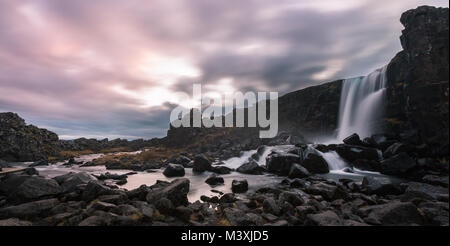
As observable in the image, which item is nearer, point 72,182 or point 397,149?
point 72,182

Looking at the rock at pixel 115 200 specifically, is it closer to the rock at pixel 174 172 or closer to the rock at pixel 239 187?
the rock at pixel 239 187

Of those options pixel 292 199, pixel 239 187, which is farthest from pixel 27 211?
pixel 292 199

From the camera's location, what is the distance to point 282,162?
2372 cm

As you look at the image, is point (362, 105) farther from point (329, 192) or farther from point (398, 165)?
point (329, 192)

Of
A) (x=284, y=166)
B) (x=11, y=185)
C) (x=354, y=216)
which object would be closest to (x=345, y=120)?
(x=284, y=166)

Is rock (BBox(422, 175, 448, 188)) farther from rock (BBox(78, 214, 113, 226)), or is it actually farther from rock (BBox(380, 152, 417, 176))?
rock (BBox(78, 214, 113, 226))

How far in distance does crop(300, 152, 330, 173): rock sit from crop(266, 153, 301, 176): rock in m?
1.21

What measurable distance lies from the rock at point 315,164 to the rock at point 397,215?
51.2ft

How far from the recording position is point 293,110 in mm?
73875

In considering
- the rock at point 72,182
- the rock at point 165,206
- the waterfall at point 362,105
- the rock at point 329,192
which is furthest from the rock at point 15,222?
the waterfall at point 362,105

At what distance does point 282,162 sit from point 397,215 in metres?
17.2

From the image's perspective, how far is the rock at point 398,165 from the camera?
16562mm
